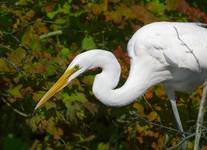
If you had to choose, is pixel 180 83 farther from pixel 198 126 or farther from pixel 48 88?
pixel 198 126

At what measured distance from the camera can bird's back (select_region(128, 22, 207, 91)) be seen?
4582mm

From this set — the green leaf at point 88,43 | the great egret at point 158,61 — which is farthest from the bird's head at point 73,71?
the green leaf at point 88,43

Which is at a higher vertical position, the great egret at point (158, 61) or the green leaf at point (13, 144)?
the great egret at point (158, 61)

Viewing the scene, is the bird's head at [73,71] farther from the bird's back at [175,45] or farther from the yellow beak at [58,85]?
the bird's back at [175,45]

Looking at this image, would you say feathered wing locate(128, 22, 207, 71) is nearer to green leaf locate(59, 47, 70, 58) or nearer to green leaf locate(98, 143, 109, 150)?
green leaf locate(59, 47, 70, 58)

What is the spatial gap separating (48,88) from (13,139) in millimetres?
926

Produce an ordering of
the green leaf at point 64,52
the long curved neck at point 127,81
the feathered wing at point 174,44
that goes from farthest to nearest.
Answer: the green leaf at point 64,52, the feathered wing at point 174,44, the long curved neck at point 127,81

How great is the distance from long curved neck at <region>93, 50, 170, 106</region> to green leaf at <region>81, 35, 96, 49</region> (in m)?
0.53

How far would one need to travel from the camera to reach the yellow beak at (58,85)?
4.20 metres

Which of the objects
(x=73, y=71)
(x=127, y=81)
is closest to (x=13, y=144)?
(x=127, y=81)

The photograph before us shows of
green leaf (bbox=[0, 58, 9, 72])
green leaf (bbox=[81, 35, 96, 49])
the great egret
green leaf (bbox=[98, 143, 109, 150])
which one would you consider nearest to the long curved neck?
the great egret

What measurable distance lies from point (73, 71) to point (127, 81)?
2.04 ft

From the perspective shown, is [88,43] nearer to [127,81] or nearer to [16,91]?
[127,81]

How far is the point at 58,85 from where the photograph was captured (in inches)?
167
